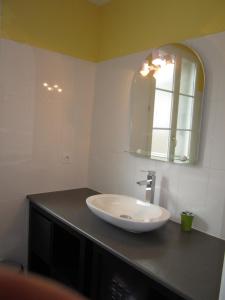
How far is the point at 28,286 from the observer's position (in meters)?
0.55

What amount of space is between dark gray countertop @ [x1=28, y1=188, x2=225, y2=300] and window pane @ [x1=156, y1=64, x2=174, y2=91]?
33.5 inches

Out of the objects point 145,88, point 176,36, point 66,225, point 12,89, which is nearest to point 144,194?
point 66,225

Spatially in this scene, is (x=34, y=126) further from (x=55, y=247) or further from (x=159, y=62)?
(x=159, y=62)

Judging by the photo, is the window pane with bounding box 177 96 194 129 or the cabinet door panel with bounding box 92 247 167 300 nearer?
the cabinet door panel with bounding box 92 247 167 300

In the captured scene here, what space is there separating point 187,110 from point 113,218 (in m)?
0.74

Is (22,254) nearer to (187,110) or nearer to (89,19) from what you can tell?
(187,110)

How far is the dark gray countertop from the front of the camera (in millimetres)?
925

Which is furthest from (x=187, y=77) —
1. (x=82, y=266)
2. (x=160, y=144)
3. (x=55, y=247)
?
(x=55, y=247)

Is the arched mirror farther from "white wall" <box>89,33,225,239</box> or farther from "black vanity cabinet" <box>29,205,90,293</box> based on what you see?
"black vanity cabinet" <box>29,205,90,293</box>

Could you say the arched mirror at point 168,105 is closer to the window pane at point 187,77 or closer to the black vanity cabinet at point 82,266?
the window pane at point 187,77

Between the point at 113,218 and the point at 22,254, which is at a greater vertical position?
the point at 113,218

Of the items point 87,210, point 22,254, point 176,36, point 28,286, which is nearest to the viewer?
point 28,286

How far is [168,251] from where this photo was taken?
115 cm

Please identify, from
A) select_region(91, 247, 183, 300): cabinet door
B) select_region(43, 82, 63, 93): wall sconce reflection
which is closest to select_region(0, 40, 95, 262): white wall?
select_region(43, 82, 63, 93): wall sconce reflection
